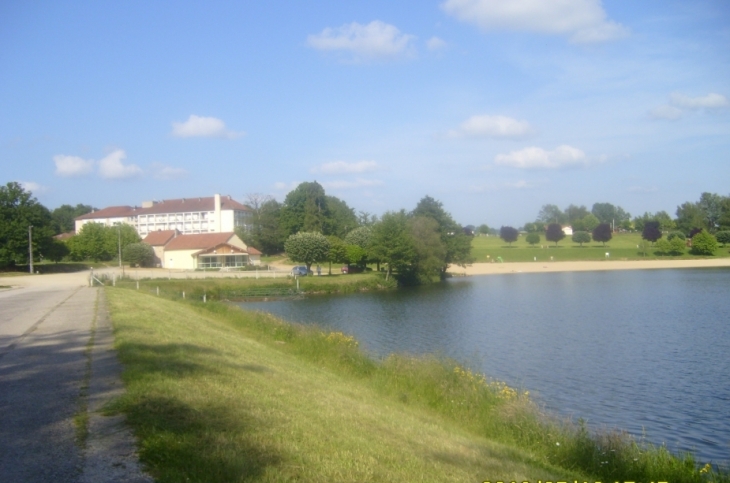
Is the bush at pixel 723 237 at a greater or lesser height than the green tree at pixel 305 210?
lesser

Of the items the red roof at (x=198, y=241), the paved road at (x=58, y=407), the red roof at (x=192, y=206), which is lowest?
the paved road at (x=58, y=407)

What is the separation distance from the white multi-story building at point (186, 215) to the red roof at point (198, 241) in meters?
25.9

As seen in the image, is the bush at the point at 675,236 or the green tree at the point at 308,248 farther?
the bush at the point at 675,236

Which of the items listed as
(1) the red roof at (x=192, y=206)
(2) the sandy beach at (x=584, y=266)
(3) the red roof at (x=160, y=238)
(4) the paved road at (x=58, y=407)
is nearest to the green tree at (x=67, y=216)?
(1) the red roof at (x=192, y=206)

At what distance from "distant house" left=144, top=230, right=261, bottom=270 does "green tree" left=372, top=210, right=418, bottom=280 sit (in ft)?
69.6

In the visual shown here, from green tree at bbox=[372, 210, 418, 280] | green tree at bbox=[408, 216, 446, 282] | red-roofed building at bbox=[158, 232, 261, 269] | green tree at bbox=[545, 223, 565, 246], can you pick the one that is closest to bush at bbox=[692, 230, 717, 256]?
green tree at bbox=[545, 223, 565, 246]

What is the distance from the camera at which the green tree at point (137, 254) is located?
81.9 metres

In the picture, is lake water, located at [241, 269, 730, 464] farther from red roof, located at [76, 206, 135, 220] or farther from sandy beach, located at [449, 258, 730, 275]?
red roof, located at [76, 206, 135, 220]

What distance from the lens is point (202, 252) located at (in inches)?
3228

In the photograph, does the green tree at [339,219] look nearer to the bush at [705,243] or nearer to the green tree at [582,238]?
the green tree at [582,238]

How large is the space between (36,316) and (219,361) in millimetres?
10897

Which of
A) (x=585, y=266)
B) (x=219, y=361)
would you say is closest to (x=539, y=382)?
(x=219, y=361)

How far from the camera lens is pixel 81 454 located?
587 cm

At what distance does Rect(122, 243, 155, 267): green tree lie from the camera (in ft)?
Answer: 269
